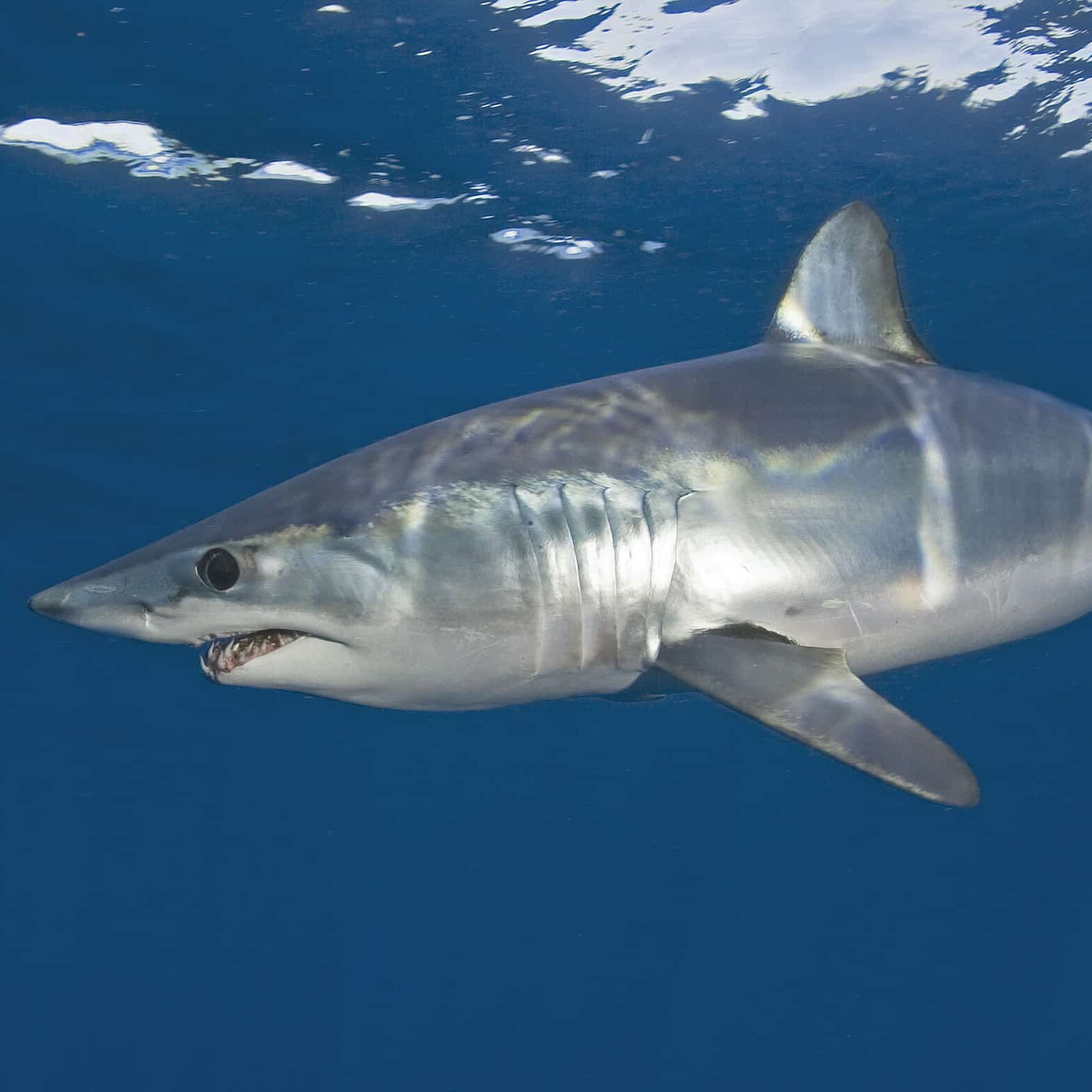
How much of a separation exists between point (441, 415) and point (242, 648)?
39.8 feet

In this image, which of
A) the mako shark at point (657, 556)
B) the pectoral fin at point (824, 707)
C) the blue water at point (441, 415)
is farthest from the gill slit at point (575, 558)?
the blue water at point (441, 415)

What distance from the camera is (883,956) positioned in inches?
2817

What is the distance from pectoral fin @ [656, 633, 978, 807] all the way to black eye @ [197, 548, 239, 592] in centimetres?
126

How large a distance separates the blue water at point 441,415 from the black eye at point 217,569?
19.2 ft

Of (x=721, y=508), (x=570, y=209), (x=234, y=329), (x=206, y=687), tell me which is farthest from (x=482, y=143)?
(x=206, y=687)

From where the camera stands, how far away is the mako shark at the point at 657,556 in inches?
112

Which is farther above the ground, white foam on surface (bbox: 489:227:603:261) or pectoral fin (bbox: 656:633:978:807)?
→ white foam on surface (bbox: 489:227:603:261)

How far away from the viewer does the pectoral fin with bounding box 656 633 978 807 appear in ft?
8.19

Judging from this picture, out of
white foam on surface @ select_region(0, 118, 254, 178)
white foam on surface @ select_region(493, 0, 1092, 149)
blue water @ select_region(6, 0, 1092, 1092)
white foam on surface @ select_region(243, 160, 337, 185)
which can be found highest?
white foam on surface @ select_region(493, 0, 1092, 149)

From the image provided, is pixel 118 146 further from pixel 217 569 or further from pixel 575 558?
pixel 575 558

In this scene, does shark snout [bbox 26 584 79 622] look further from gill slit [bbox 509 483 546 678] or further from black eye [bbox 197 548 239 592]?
gill slit [bbox 509 483 546 678]

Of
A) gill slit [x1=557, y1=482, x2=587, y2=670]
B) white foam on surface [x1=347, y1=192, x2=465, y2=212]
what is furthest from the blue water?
gill slit [x1=557, y1=482, x2=587, y2=670]

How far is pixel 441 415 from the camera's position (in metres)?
15.0

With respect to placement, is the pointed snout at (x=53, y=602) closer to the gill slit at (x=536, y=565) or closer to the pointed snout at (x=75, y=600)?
the pointed snout at (x=75, y=600)
